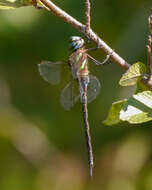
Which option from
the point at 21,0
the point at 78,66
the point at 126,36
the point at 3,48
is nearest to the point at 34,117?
the point at 3,48

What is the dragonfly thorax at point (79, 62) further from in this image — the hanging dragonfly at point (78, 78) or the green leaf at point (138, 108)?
the green leaf at point (138, 108)

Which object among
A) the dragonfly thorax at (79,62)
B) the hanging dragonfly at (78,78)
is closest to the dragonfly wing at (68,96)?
the hanging dragonfly at (78,78)

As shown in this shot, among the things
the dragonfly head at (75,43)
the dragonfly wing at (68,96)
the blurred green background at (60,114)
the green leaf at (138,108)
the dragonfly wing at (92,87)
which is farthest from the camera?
the blurred green background at (60,114)

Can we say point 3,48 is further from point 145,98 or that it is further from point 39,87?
point 145,98

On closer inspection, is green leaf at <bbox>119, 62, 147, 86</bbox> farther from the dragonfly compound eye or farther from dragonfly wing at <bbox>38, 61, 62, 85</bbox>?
dragonfly wing at <bbox>38, 61, 62, 85</bbox>

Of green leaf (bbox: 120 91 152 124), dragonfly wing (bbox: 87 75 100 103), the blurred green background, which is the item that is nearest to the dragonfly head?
dragonfly wing (bbox: 87 75 100 103)

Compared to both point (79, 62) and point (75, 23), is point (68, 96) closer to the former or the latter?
point (79, 62)
